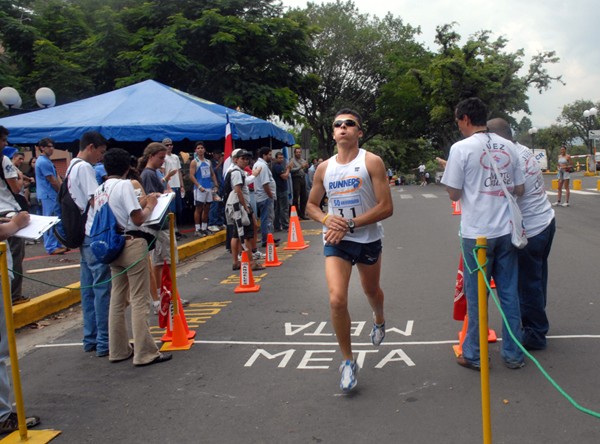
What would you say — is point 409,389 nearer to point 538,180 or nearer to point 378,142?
point 538,180

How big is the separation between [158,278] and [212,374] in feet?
9.37

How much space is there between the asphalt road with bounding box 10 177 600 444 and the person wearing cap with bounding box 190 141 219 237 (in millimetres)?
5927

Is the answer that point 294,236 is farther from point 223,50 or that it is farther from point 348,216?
point 223,50

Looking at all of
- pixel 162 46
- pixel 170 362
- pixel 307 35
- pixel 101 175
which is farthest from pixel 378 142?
pixel 170 362

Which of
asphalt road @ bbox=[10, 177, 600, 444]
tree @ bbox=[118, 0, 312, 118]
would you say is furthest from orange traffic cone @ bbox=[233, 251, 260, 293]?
tree @ bbox=[118, 0, 312, 118]

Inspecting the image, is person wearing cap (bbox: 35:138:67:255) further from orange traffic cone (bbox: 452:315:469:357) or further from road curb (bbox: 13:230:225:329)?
orange traffic cone (bbox: 452:315:469:357)

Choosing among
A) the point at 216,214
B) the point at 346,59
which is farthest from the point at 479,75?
the point at 216,214

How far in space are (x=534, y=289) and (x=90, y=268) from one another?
3.99 metres

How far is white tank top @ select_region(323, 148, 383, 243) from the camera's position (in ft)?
14.4

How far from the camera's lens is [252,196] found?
11.1 m

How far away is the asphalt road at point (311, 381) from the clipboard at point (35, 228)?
128 cm

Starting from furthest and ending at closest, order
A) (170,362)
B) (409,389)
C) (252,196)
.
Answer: (252,196) → (170,362) → (409,389)

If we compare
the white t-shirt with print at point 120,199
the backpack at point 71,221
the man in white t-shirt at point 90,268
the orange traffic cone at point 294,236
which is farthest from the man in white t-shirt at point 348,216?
the orange traffic cone at point 294,236

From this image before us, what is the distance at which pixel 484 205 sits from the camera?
4.47m
